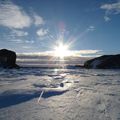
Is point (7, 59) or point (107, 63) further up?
point (7, 59)

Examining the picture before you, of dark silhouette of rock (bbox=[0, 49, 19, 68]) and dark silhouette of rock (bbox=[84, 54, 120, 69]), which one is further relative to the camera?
dark silhouette of rock (bbox=[0, 49, 19, 68])

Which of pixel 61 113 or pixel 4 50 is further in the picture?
pixel 4 50

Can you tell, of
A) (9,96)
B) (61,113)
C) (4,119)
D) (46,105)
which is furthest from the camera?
(9,96)

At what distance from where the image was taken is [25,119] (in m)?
5.04

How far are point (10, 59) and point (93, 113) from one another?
59.9 m

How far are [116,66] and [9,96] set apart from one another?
183 feet

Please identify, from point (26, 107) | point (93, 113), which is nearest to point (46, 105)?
point (26, 107)

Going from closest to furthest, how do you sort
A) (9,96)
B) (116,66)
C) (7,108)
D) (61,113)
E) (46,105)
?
1. (61,113)
2. (7,108)
3. (46,105)
4. (9,96)
5. (116,66)

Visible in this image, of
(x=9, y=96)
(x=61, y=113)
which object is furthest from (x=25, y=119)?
(x=9, y=96)

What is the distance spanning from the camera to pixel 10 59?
6353cm

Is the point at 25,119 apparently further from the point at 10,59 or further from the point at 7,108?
the point at 10,59

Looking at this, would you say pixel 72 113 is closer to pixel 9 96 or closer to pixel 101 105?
pixel 101 105

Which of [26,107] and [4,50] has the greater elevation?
[4,50]

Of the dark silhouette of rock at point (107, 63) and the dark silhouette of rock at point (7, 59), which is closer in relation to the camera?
the dark silhouette of rock at point (107, 63)
